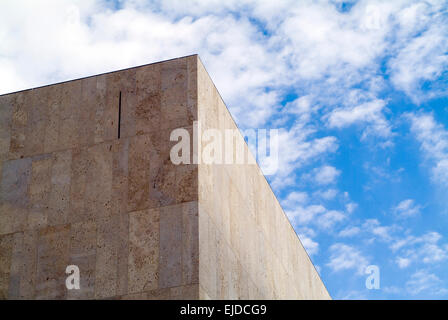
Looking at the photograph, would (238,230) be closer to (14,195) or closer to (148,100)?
(148,100)

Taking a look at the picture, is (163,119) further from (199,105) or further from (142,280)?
(142,280)

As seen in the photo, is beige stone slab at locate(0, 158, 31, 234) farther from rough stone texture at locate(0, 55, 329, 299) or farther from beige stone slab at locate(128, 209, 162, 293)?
beige stone slab at locate(128, 209, 162, 293)

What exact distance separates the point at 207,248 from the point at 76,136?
5215 millimetres

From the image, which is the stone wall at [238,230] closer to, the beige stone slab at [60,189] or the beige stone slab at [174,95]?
the beige stone slab at [174,95]

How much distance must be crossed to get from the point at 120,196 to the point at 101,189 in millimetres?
645

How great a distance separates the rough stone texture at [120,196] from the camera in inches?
705

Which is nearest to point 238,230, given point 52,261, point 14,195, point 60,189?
point 60,189

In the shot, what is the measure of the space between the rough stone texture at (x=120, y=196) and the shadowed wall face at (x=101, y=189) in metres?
0.03

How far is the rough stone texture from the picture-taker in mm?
17906

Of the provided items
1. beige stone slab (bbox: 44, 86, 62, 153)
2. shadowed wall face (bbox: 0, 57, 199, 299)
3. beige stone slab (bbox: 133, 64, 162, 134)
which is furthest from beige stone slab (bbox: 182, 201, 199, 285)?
beige stone slab (bbox: 44, 86, 62, 153)

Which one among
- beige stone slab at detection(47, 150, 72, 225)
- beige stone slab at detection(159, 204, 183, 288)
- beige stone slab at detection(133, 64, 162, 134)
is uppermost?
beige stone slab at detection(133, 64, 162, 134)

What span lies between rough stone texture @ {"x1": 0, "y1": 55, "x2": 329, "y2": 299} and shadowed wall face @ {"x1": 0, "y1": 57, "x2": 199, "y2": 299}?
0.03 meters

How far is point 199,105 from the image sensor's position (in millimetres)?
19562

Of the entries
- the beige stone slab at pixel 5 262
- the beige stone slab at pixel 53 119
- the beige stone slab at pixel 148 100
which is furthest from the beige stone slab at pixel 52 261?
the beige stone slab at pixel 148 100
